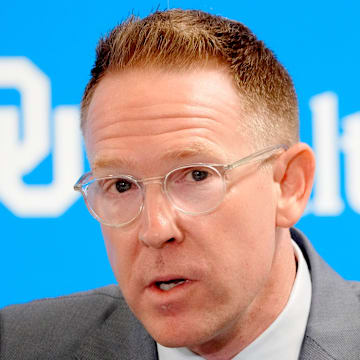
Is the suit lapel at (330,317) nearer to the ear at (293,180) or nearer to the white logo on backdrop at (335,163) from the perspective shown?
the ear at (293,180)

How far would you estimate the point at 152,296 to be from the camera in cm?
175

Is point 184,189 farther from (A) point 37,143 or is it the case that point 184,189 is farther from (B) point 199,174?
(A) point 37,143

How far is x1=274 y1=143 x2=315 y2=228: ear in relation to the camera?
1.92 meters

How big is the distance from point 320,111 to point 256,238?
45.1 inches

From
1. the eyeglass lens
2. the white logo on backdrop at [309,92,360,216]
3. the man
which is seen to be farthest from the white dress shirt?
the white logo on backdrop at [309,92,360,216]

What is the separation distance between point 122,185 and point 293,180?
1.74ft

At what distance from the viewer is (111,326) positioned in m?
2.18

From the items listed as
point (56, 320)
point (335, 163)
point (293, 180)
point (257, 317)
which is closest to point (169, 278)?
point (257, 317)

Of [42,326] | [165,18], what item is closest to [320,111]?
[165,18]

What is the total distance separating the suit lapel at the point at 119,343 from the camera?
208 centimetres

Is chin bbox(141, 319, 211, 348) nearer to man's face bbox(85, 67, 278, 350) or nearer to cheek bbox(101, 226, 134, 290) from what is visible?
man's face bbox(85, 67, 278, 350)

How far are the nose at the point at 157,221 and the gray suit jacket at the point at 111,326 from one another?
55cm

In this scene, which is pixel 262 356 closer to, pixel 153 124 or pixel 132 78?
pixel 153 124

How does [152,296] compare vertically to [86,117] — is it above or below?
below
